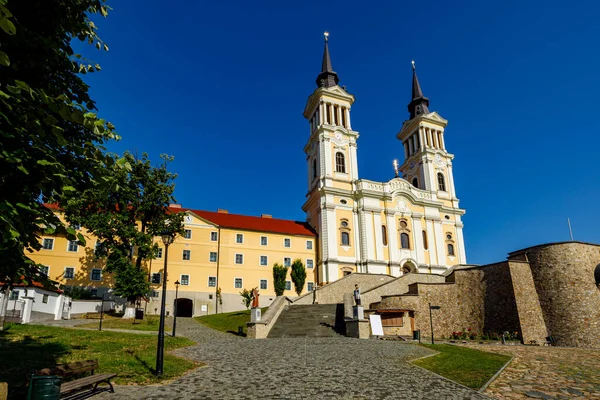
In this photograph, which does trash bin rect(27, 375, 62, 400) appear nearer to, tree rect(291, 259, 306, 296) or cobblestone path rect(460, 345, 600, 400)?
cobblestone path rect(460, 345, 600, 400)

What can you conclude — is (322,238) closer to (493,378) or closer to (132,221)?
(132,221)

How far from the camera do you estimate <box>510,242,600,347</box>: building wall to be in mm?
25016

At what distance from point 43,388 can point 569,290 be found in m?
29.3

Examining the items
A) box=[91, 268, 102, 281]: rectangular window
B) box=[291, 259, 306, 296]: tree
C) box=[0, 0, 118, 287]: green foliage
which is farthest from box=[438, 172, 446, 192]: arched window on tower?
box=[0, 0, 118, 287]: green foliage

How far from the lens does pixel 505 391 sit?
1012cm

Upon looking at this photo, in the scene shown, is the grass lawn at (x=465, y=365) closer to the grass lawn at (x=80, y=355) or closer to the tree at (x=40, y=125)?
the grass lawn at (x=80, y=355)

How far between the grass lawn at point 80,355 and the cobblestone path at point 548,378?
29.9 feet

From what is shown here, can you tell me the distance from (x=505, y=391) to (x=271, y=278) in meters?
37.4

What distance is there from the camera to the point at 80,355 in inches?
521

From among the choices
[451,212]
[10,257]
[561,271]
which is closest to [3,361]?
[10,257]

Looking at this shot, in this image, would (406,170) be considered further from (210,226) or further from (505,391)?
(505,391)

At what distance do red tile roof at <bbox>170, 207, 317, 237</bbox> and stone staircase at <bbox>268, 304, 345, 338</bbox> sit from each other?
55.1 ft

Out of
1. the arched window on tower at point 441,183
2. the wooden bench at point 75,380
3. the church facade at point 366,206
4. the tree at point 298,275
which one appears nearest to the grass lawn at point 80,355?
the wooden bench at point 75,380

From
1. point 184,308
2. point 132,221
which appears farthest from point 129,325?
point 184,308
